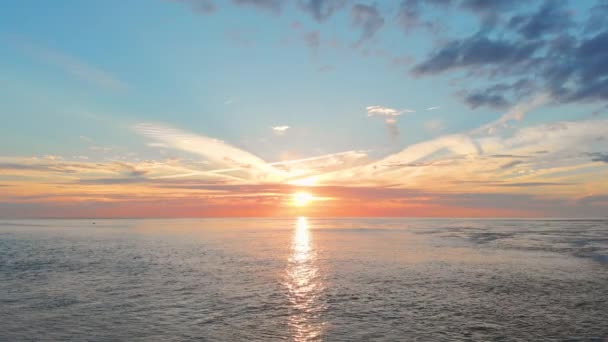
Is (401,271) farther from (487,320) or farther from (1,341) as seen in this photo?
(1,341)

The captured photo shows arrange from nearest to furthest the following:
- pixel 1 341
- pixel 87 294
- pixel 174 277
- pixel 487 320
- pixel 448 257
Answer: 1. pixel 1 341
2. pixel 487 320
3. pixel 87 294
4. pixel 174 277
5. pixel 448 257

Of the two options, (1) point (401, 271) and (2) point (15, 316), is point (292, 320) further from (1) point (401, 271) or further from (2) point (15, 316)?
(1) point (401, 271)

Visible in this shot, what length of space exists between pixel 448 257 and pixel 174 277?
38.2 meters

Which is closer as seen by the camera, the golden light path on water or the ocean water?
the ocean water

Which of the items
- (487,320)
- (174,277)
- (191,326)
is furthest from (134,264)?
(487,320)

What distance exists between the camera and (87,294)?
103 feet

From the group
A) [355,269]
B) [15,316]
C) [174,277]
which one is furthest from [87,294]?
[355,269]

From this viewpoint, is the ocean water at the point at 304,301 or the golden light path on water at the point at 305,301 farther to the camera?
the golden light path on water at the point at 305,301

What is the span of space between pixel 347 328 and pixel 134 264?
3635 cm

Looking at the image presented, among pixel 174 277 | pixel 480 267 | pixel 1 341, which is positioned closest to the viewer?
pixel 1 341

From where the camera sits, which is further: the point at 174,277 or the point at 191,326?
the point at 174,277

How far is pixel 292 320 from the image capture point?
2414 centimetres

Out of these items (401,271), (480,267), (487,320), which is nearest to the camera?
(487,320)

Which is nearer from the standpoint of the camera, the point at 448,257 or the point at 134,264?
the point at 134,264
